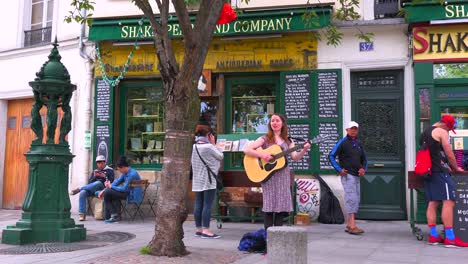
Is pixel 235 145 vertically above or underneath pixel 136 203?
above

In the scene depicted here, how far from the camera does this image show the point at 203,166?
26.1 feet

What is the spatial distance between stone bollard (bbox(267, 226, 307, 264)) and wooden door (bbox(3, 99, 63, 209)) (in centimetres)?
1043

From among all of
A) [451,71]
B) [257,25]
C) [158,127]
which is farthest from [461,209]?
[158,127]

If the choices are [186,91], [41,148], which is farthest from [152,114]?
[186,91]

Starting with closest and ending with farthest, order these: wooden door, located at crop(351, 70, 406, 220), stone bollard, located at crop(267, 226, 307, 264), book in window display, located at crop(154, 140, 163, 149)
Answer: stone bollard, located at crop(267, 226, 307, 264) → wooden door, located at crop(351, 70, 406, 220) → book in window display, located at crop(154, 140, 163, 149)

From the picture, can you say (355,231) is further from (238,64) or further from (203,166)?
(238,64)

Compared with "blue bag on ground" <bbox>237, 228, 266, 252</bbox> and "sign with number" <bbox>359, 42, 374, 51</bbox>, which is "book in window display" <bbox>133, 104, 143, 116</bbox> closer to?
"sign with number" <bbox>359, 42, 374, 51</bbox>

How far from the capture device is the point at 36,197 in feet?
25.1

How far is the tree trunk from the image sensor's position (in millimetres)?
6023

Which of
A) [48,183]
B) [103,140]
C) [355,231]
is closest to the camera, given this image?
[48,183]

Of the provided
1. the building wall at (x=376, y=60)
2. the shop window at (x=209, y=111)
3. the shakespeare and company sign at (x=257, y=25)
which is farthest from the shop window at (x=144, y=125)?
the building wall at (x=376, y=60)

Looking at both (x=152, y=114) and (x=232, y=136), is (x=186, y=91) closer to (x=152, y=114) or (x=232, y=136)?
(x=232, y=136)

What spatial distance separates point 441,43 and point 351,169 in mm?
3440

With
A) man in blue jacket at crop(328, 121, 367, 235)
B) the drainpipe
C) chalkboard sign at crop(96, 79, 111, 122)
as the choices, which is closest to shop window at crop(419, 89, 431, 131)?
man in blue jacket at crop(328, 121, 367, 235)
